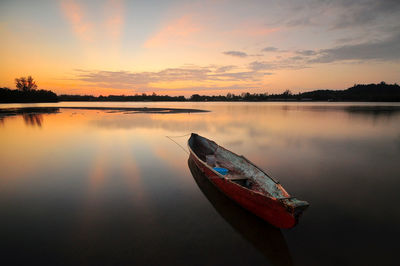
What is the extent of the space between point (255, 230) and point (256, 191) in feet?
4.02

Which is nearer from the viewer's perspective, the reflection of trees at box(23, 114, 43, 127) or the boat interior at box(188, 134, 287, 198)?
the boat interior at box(188, 134, 287, 198)

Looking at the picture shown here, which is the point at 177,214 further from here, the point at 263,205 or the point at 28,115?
the point at 28,115

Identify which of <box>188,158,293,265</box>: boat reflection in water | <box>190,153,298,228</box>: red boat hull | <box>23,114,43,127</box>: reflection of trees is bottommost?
<box>188,158,293,265</box>: boat reflection in water

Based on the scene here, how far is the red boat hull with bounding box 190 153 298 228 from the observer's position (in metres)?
5.06

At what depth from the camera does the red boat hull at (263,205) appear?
5.06 metres

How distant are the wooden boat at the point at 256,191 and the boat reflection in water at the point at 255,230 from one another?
13.0 inches

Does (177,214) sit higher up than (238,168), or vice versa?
(238,168)

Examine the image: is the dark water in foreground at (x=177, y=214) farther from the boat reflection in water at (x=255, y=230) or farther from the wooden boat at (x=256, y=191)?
the wooden boat at (x=256, y=191)

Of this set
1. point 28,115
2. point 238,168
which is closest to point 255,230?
point 238,168

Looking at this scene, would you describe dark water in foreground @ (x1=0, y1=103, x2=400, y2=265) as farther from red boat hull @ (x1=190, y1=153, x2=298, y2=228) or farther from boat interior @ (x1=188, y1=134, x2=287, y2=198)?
boat interior @ (x1=188, y1=134, x2=287, y2=198)

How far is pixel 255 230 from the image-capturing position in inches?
227

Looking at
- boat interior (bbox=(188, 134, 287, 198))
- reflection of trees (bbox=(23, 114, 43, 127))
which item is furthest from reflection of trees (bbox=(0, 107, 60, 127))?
boat interior (bbox=(188, 134, 287, 198))

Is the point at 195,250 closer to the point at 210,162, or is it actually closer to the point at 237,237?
the point at 237,237

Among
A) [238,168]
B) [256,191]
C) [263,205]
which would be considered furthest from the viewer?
[238,168]
